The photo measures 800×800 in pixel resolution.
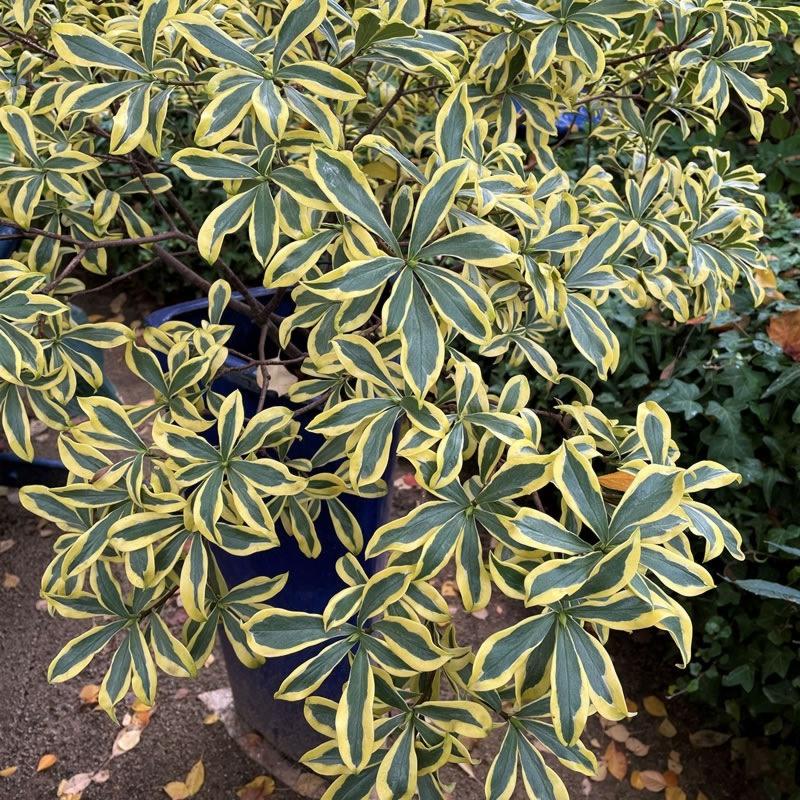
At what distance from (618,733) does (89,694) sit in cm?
142

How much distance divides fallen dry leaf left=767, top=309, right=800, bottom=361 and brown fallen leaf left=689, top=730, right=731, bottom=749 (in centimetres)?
99

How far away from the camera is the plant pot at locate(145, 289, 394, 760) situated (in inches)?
52.7

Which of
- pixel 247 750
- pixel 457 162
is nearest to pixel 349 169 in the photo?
pixel 457 162

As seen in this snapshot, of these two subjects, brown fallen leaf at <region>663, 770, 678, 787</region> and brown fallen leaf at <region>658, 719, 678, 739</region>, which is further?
brown fallen leaf at <region>658, 719, 678, 739</region>

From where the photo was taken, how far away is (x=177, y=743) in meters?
1.84

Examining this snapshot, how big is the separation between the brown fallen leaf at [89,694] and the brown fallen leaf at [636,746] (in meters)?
1.42

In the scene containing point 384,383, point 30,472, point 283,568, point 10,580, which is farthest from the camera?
point 30,472

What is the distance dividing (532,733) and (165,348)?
32.2 inches

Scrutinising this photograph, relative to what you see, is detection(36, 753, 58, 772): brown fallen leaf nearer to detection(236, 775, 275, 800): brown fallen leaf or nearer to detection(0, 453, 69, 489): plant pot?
detection(236, 775, 275, 800): brown fallen leaf

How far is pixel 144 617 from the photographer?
3.27 feet

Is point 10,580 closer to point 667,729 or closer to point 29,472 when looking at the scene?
point 29,472

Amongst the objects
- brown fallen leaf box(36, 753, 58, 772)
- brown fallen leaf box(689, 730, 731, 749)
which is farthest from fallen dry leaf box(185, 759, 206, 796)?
brown fallen leaf box(689, 730, 731, 749)

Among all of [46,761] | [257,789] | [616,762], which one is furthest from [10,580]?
[616,762]

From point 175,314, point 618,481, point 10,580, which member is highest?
point 618,481
